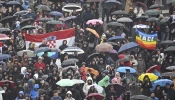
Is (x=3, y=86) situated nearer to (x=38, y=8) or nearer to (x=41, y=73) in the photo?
(x=41, y=73)

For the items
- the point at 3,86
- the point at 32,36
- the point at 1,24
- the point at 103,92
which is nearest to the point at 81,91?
the point at 103,92

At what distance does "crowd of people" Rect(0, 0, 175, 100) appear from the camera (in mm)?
30953

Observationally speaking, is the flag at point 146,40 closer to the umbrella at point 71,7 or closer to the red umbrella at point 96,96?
the umbrella at point 71,7

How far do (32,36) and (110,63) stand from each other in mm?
4514

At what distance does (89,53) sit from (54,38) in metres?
1.99

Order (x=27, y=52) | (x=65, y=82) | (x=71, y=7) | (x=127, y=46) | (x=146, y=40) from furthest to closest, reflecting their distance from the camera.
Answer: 1. (x=71, y=7)
2. (x=146, y=40)
3. (x=27, y=52)
4. (x=127, y=46)
5. (x=65, y=82)

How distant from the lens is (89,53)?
35.3 m

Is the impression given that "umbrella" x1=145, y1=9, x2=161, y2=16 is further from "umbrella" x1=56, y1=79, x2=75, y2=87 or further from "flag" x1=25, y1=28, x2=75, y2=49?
"umbrella" x1=56, y1=79, x2=75, y2=87

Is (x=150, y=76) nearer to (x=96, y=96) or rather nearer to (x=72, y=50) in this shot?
(x=96, y=96)

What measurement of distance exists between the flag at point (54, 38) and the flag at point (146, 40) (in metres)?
2.79

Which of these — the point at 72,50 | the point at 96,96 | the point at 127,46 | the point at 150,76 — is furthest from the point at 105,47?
the point at 96,96

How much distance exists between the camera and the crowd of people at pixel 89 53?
31.0 metres

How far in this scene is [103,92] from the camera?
3091cm

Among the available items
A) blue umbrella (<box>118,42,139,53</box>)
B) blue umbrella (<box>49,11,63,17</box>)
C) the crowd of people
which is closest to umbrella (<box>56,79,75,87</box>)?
the crowd of people
